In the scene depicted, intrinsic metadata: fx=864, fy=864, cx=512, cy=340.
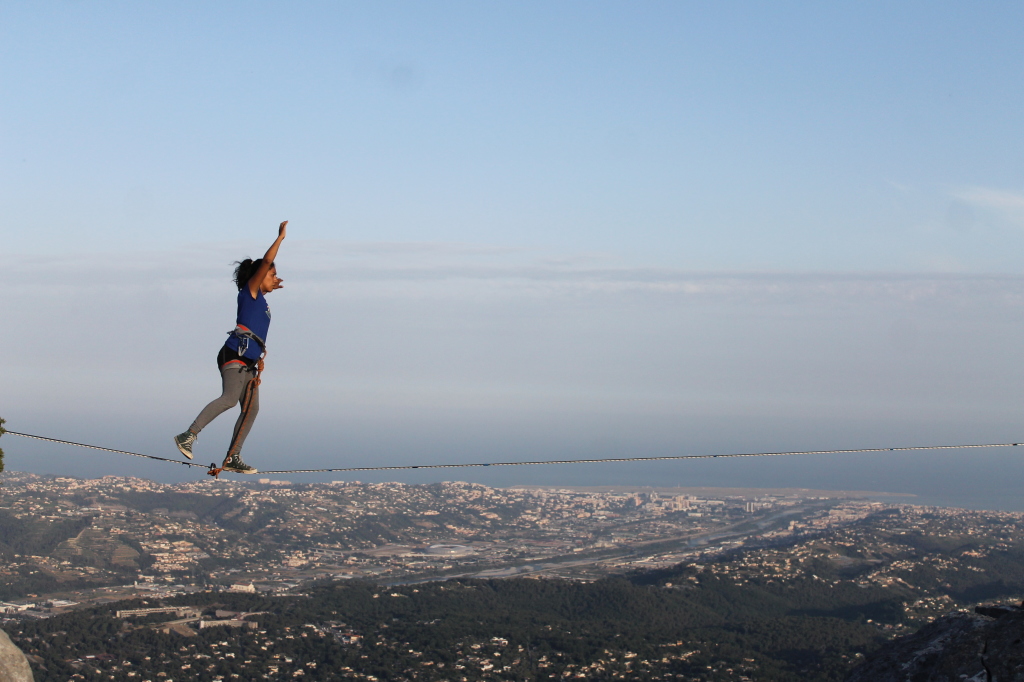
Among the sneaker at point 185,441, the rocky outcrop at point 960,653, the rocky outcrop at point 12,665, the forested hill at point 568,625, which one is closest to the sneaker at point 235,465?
the sneaker at point 185,441

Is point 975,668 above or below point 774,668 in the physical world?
above

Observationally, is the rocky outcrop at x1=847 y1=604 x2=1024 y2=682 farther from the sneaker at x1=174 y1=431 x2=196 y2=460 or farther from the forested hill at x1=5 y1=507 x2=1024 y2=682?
the forested hill at x1=5 y1=507 x2=1024 y2=682

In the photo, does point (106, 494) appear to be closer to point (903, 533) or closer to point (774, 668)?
point (774, 668)

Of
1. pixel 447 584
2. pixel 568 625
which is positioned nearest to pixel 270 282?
pixel 568 625

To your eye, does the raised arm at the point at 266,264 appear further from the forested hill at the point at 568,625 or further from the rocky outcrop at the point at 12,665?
the forested hill at the point at 568,625

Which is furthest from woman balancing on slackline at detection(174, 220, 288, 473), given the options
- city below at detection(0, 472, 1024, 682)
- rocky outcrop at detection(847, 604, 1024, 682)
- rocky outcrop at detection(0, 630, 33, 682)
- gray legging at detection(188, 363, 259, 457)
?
city below at detection(0, 472, 1024, 682)

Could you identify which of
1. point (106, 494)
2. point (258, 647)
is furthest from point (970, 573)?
point (106, 494)
